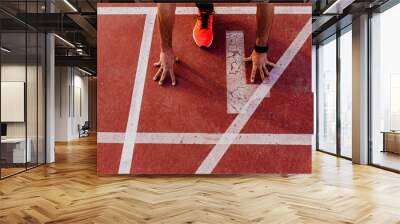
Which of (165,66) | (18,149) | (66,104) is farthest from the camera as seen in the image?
(66,104)

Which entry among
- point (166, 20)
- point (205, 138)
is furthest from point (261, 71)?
point (166, 20)

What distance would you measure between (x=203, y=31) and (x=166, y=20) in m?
0.60

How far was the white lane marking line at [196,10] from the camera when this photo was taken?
4215mm

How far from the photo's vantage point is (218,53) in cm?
436

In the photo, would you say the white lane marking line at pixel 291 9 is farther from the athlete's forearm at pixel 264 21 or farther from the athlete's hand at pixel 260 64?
the athlete's hand at pixel 260 64

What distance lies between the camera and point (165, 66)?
4160mm

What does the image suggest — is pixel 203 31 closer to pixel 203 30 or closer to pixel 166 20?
pixel 203 30

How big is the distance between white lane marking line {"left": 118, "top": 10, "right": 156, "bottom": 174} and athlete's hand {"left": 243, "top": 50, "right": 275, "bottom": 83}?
1.22 m

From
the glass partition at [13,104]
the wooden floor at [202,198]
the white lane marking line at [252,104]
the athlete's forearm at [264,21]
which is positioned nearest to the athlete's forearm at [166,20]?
the athlete's forearm at [264,21]

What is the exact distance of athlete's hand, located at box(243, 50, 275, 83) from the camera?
4250 mm

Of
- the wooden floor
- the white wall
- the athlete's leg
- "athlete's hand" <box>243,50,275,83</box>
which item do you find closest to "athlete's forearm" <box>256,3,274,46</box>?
"athlete's hand" <box>243,50,275,83</box>

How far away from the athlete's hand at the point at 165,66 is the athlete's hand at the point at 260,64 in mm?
899

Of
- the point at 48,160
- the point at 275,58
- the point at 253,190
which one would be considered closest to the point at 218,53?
the point at 275,58

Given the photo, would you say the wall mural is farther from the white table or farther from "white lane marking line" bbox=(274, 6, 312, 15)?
the white table
